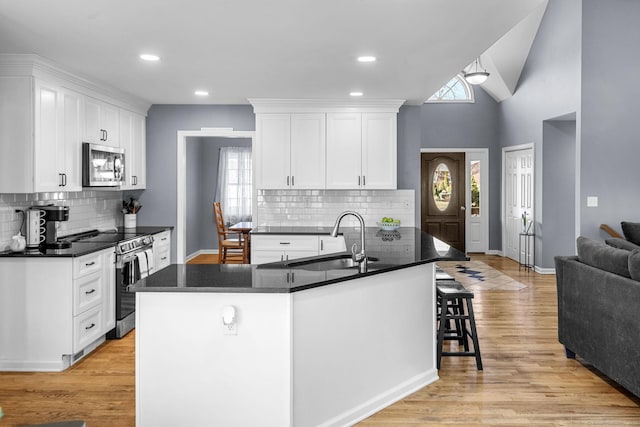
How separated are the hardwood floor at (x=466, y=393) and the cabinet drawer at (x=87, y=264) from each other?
702mm

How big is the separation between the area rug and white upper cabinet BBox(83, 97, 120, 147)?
4693 millimetres

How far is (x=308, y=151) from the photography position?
6.42m

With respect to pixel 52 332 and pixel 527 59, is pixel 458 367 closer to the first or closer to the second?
pixel 52 332

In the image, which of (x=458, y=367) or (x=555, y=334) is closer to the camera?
(x=458, y=367)

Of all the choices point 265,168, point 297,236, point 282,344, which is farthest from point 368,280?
point 265,168

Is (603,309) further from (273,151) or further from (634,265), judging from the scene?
(273,151)

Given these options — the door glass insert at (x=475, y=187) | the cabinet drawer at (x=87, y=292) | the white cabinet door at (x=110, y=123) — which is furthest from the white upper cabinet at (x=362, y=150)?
the door glass insert at (x=475, y=187)

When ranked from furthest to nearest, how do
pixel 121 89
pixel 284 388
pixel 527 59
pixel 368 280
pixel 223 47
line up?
pixel 527 59 → pixel 121 89 → pixel 223 47 → pixel 368 280 → pixel 284 388

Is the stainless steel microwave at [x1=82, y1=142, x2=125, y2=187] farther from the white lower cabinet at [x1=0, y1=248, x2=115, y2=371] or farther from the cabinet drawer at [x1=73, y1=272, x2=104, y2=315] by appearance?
the white lower cabinet at [x1=0, y1=248, x2=115, y2=371]

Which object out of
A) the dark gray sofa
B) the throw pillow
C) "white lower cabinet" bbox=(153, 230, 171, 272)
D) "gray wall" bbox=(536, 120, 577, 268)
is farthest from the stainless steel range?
"gray wall" bbox=(536, 120, 577, 268)

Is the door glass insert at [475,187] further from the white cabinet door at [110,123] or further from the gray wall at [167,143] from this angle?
the white cabinet door at [110,123]

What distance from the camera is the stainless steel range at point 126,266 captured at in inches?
192

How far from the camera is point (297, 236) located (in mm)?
5961

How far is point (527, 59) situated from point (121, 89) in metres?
6.48
